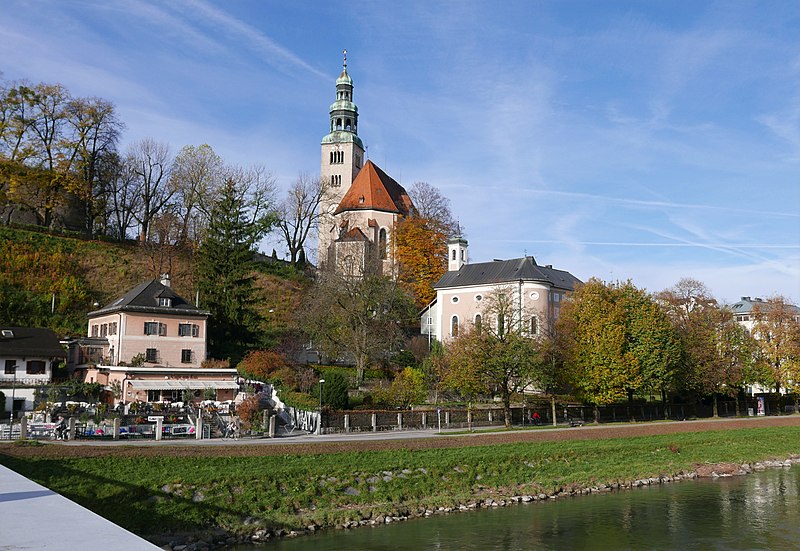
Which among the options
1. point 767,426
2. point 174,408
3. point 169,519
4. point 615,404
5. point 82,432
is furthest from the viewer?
point 615,404

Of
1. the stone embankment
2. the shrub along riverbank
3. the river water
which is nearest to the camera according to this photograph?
the stone embankment

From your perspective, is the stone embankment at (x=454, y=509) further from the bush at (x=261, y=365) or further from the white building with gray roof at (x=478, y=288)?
the white building with gray roof at (x=478, y=288)

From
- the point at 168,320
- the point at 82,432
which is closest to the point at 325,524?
the point at 82,432

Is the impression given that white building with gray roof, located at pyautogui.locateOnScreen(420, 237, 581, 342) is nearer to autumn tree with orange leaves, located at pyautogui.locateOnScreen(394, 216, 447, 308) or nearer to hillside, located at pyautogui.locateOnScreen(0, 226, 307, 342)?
autumn tree with orange leaves, located at pyautogui.locateOnScreen(394, 216, 447, 308)

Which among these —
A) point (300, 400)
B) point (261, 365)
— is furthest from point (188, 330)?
point (300, 400)

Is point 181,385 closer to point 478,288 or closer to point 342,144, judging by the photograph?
point 478,288

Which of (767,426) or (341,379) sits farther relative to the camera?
(767,426)

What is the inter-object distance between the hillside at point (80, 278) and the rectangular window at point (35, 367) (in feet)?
26.9

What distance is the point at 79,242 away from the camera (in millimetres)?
65938

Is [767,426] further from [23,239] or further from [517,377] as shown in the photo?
[23,239]

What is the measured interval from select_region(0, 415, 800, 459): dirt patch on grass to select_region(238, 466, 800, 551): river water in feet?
20.8

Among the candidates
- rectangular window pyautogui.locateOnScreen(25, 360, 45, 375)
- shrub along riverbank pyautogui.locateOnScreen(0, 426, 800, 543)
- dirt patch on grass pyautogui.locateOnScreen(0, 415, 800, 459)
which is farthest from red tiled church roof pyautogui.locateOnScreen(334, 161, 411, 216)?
shrub along riverbank pyautogui.locateOnScreen(0, 426, 800, 543)

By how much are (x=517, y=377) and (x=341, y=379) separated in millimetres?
11359

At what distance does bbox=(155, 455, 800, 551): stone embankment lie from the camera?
20.2 m
